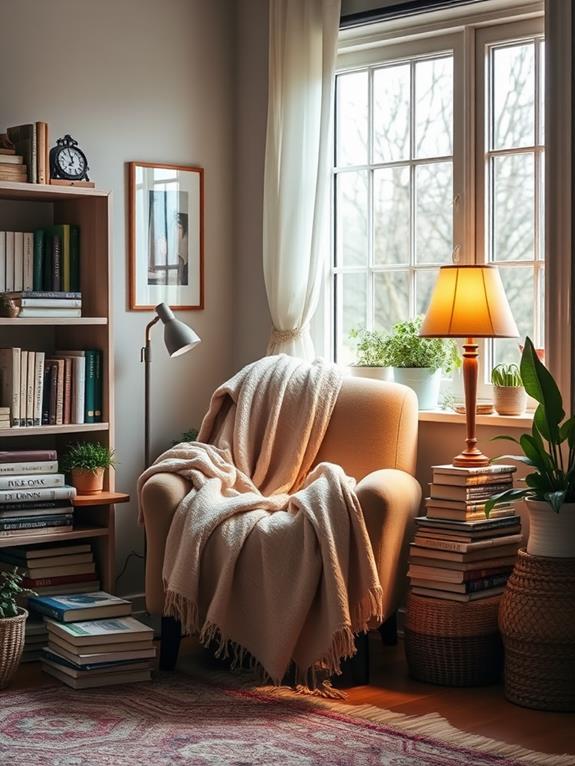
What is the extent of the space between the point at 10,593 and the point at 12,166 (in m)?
1.45

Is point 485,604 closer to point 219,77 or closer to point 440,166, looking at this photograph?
point 440,166

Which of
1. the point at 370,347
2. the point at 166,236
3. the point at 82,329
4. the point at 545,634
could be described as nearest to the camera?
the point at 545,634

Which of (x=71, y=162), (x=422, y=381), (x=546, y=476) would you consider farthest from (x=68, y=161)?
(x=546, y=476)

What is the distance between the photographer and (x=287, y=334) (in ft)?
15.6

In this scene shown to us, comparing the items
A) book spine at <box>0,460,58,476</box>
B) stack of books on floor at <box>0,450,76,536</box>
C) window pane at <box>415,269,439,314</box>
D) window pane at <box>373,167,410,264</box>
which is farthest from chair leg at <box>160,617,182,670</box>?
window pane at <box>373,167,410,264</box>

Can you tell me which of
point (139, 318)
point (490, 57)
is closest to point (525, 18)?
point (490, 57)

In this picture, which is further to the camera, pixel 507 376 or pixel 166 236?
pixel 166 236

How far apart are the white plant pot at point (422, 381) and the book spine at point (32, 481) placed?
132 cm

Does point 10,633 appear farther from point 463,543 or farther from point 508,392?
point 508,392

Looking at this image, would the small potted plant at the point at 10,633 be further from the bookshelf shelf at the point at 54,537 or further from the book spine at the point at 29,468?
the book spine at the point at 29,468

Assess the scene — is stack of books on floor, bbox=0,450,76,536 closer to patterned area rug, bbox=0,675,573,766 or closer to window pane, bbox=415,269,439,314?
patterned area rug, bbox=0,675,573,766

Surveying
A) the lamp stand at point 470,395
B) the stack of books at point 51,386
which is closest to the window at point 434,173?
the lamp stand at point 470,395

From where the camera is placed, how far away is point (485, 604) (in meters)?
3.69

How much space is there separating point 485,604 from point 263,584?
2.32ft
